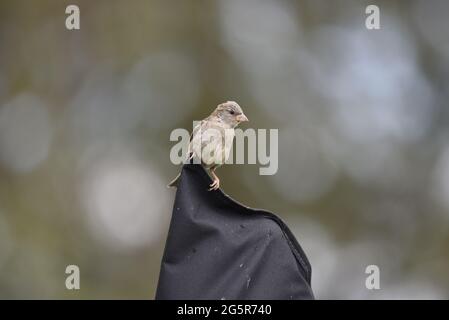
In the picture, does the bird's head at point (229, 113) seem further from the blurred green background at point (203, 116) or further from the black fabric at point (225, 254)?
the blurred green background at point (203, 116)

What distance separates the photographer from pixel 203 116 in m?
13.2

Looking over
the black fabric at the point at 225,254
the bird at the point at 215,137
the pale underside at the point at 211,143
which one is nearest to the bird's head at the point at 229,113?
the bird at the point at 215,137

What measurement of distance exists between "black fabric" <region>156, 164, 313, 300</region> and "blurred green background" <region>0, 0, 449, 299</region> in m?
9.39

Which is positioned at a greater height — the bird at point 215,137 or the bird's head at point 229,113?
the bird's head at point 229,113

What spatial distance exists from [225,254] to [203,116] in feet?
33.1

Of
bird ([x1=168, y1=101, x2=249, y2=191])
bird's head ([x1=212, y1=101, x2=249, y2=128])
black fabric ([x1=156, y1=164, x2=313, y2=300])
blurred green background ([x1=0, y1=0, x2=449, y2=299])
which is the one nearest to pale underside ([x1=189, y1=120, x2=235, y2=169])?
bird ([x1=168, y1=101, x2=249, y2=191])

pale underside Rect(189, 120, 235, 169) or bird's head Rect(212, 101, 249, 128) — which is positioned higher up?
bird's head Rect(212, 101, 249, 128)

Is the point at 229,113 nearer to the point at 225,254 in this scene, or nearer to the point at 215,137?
the point at 215,137

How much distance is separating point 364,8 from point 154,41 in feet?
11.6

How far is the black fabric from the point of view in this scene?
123 inches

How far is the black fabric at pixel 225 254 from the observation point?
313 centimetres

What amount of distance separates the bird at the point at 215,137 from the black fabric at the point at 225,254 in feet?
3.31

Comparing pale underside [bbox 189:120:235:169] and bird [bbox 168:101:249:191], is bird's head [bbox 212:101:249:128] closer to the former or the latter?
bird [bbox 168:101:249:191]

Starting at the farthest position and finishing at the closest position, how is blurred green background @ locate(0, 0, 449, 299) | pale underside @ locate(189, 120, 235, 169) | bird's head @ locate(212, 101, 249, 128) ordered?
blurred green background @ locate(0, 0, 449, 299), bird's head @ locate(212, 101, 249, 128), pale underside @ locate(189, 120, 235, 169)
